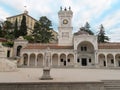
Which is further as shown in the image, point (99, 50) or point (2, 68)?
point (99, 50)

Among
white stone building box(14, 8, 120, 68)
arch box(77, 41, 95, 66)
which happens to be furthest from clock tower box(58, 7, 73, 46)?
arch box(77, 41, 95, 66)

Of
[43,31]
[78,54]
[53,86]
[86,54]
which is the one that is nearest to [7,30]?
[43,31]

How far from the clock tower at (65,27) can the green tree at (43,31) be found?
11540 mm

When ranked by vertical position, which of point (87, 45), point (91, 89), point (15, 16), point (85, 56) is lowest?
point (91, 89)

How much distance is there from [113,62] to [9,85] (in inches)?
1353

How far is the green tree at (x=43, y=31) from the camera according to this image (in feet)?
175

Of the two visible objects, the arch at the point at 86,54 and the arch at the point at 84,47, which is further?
the arch at the point at 84,47

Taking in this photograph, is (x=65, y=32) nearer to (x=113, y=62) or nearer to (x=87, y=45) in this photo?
(x=87, y=45)

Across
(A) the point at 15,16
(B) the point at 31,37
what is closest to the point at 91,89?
(B) the point at 31,37

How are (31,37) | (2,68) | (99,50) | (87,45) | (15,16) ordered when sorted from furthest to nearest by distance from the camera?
(15,16) < (31,37) < (87,45) < (99,50) < (2,68)

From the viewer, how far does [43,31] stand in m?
54.0

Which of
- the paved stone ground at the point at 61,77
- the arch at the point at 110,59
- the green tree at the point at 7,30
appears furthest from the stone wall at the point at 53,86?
the green tree at the point at 7,30

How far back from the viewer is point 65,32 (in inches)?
1705

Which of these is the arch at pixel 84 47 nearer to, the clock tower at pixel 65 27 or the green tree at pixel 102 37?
the clock tower at pixel 65 27
